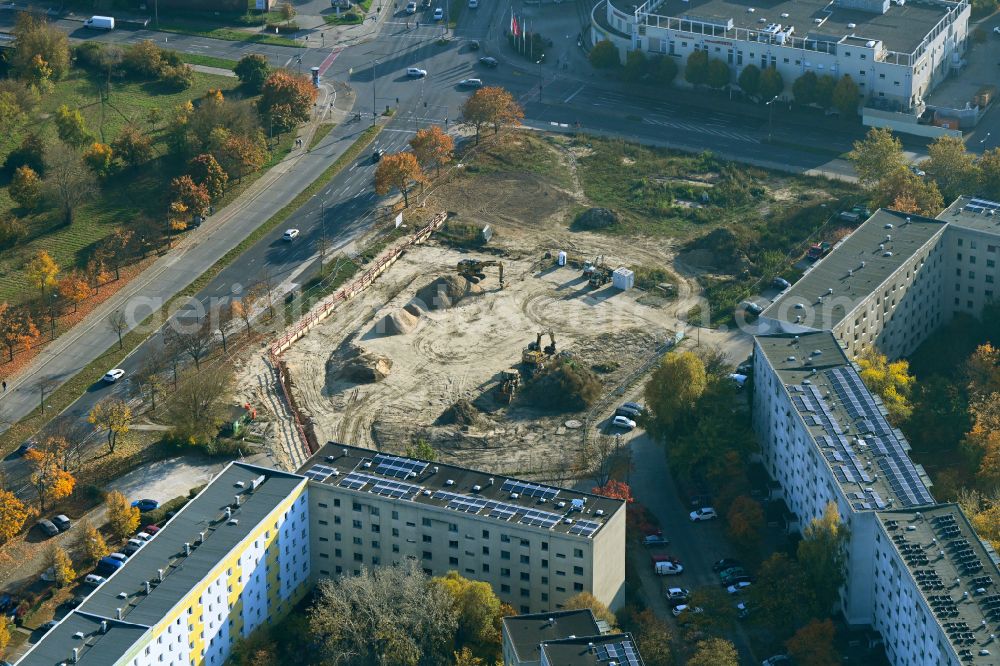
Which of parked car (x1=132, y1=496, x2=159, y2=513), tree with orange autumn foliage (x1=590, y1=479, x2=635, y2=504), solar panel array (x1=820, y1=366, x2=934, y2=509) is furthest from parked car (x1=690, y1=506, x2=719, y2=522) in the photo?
parked car (x1=132, y1=496, x2=159, y2=513)

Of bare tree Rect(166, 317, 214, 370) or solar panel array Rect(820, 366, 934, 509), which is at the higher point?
solar panel array Rect(820, 366, 934, 509)

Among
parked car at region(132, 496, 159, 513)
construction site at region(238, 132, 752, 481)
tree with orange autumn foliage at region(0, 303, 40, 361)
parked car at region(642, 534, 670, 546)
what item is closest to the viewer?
parked car at region(642, 534, 670, 546)

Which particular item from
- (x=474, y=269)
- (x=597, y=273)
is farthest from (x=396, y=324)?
(x=597, y=273)

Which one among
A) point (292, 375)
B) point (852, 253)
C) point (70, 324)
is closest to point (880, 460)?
point (852, 253)

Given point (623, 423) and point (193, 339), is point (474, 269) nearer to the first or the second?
point (193, 339)

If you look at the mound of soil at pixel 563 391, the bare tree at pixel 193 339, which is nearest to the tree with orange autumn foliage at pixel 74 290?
the bare tree at pixel 193 339

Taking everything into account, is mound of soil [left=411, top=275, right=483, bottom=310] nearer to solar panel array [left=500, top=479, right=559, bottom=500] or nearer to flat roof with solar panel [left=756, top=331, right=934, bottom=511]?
flat roof with solar panel [left=756, top=331, right=934, bottom=511]
